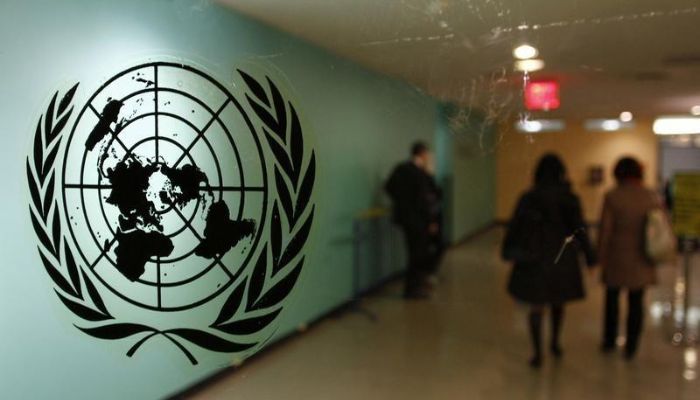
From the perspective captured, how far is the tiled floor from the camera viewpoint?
1.92 meters

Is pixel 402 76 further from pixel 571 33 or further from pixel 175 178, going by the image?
pixel 175 178

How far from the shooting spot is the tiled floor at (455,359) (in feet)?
6.30

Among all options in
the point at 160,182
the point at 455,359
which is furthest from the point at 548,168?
the point at 160,182

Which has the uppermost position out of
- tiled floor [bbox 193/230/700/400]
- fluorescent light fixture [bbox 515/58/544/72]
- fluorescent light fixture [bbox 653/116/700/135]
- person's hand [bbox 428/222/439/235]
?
fluorescent light fixture [bbox 515/58/544/72]

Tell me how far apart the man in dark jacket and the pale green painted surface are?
115mm

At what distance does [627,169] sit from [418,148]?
761 mm

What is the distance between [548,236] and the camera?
1784mm

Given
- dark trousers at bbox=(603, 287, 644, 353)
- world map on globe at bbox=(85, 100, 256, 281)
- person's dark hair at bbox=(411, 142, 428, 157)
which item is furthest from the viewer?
dark trousers at bbox=(603, 287, 644, 353)

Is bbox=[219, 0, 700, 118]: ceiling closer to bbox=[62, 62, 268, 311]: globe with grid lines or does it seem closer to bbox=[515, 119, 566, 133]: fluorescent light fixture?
bbox=[515, 119, 566, 133]: fluorescent light fixture

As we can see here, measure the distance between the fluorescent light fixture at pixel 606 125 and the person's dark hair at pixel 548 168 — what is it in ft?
0.52

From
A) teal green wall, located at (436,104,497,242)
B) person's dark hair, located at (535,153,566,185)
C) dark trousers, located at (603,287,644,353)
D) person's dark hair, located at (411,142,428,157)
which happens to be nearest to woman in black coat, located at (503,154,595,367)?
person's dark hair, located at (535,153,566,185)

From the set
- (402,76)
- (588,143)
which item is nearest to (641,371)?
(588,143)

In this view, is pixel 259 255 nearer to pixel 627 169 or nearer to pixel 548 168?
pixel 548 168

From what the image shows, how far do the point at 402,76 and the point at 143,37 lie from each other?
0.86m
